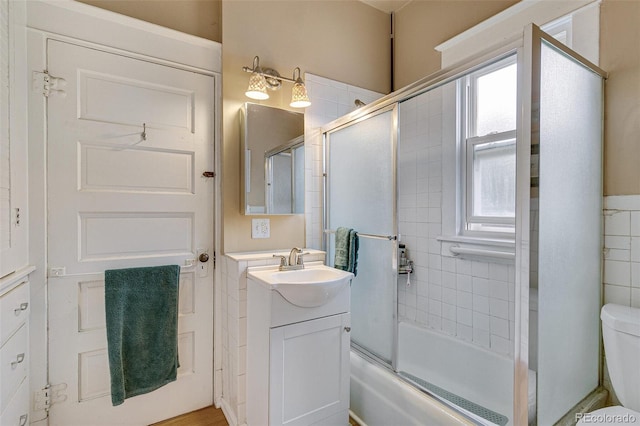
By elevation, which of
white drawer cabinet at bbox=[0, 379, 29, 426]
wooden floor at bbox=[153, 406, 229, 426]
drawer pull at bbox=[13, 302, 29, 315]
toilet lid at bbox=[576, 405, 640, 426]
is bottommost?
wooden floor at bbox=[153, 406, 229, 426]

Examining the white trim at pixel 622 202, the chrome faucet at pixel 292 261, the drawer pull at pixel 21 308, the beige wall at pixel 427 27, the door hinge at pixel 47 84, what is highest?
the beige wall at pixel 427 27

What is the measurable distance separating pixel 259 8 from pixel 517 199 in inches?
77.5

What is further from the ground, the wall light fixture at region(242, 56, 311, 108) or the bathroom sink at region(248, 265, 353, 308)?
the wall light fixture at region(242, 56, 311, 108)

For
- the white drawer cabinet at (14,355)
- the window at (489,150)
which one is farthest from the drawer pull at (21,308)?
the window at (489,150)

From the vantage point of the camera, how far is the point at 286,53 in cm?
222

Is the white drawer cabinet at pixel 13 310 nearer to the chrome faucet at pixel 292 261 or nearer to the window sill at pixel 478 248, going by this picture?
the chrome faucet at pixel 292 261

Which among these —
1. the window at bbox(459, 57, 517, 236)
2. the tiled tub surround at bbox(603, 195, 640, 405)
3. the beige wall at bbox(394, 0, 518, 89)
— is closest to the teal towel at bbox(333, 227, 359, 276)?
the window at bbox(459, 57, 517, 236)

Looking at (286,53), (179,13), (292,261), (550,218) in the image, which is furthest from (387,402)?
(179,13)

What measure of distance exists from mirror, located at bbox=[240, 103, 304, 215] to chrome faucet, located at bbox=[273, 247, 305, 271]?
1.12 feet

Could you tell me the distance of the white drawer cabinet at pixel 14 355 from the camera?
1.18 m

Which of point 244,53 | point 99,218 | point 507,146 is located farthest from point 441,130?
point 99,218

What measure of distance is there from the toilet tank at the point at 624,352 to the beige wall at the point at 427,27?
1820mm

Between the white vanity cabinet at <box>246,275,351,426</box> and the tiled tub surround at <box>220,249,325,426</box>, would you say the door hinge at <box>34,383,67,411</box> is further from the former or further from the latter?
the white vanity cabinet at <box>246,275,351,426</box>

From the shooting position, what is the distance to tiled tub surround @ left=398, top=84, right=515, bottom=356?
197 centimetres
